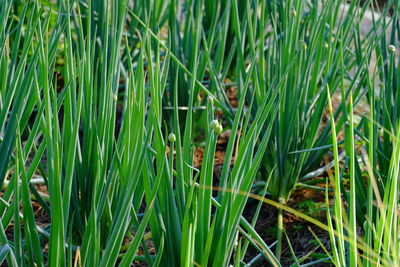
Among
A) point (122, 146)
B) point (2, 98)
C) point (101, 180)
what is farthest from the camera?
point (2, 98)

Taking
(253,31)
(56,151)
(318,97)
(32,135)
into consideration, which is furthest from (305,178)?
(56,151)

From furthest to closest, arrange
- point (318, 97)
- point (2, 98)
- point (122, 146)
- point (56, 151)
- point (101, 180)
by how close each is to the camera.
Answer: point (318, 97)
point (2, 98)
point (122, 146)
point (101, 180)
point (56, 151)

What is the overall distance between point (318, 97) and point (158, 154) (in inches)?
26.7

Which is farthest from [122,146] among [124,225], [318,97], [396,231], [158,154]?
[318,97]

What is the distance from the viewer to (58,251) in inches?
46.0

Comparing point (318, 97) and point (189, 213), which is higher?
point (318, 97)

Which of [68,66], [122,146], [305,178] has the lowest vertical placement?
[305,178]

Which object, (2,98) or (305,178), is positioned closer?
(2,98)

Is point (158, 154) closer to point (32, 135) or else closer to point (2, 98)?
point (32, 135)

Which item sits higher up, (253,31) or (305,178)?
(253,31)

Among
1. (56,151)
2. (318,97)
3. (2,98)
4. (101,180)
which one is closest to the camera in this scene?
(56,151)

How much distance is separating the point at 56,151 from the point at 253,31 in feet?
2.90

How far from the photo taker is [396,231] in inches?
46.8

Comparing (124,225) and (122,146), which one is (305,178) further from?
(124,225)
